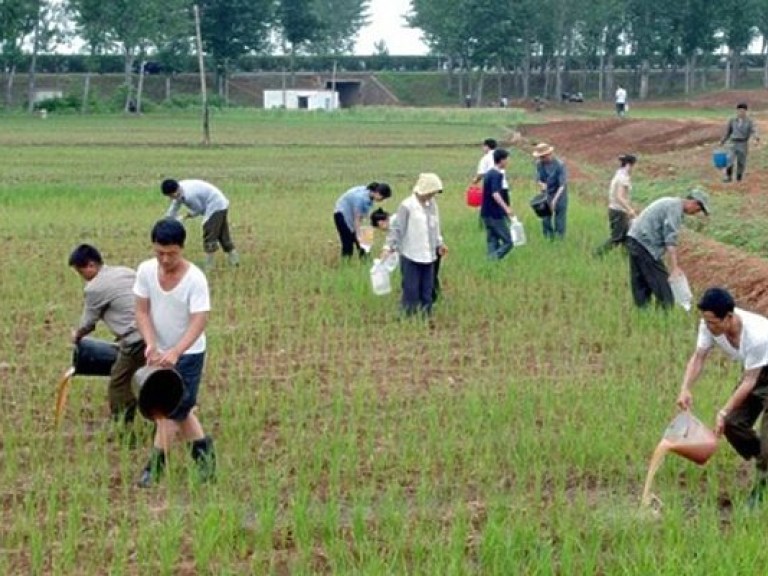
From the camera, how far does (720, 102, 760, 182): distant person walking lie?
24.1 m

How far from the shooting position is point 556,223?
1847cm

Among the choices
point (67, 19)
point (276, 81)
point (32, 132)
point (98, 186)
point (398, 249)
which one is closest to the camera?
point (398, 249)

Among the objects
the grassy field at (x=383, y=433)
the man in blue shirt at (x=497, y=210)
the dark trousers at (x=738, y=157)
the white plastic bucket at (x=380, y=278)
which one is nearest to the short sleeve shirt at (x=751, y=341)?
the grassy field at (x=383, y=433)

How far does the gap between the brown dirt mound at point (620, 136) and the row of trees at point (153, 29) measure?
88.6ft

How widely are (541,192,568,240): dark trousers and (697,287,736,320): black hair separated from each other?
35.9 feet

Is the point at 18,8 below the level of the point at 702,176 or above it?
above

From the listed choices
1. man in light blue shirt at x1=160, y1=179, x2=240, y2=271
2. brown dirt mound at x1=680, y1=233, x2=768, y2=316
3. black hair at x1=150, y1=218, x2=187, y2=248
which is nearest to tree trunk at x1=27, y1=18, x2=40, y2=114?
man in light blue shirt at x1=160, y1=179, x2=240, y2=271

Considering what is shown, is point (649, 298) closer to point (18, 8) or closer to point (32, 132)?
point (32, 132)

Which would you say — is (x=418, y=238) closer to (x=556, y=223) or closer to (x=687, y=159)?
(x=556, y=223)

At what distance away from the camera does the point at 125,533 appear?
6852 mm

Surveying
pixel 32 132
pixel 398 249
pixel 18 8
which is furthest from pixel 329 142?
pixel 398 249

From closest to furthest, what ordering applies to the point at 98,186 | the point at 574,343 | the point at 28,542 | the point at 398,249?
the point at 28,542, the point at 574,343, the point at 398,249, the point at 98,186

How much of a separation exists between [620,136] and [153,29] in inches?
1497

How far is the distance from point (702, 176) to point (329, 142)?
2038 cm
